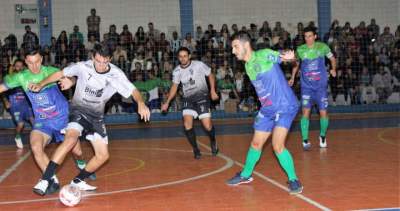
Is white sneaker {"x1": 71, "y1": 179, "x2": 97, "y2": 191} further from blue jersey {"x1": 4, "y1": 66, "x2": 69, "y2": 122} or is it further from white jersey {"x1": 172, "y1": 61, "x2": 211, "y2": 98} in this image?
white jersey {"x1": 172, "y1": 61, "x2": 211, "y2": 98}

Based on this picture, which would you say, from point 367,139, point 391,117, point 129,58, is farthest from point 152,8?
point 367,139

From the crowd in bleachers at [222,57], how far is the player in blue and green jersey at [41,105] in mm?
11620

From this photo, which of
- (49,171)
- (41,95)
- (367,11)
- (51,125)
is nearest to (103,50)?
(41,95)

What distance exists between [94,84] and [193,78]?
158 inches

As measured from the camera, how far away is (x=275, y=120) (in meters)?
8.29

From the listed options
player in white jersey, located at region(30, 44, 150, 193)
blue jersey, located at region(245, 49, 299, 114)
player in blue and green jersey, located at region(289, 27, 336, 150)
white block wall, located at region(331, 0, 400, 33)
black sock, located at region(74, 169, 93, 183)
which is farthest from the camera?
white block wall, located at region(331, 0, 400, 33)

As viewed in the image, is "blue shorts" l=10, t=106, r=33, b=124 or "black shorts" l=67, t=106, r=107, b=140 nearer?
"black shorts" l=67, t=106, r=107, b=140

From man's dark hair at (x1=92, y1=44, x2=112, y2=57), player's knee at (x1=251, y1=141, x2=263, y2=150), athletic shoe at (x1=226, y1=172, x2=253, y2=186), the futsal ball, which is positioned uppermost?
man's dark hair at (x1=92, y1=44, x2=112, y2=57)

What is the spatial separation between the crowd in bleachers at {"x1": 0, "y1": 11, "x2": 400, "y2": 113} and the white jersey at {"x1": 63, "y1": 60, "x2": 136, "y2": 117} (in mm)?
12208

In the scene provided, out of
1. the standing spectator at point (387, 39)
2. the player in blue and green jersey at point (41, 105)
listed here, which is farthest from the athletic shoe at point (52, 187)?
the standing spectator at point (387, 39)

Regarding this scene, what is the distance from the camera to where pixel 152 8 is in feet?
85.5

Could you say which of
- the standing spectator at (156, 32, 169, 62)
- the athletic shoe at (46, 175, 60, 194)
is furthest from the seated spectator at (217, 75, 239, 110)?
the athletic shoe at (46, 175, 60, 194)

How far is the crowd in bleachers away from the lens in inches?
847

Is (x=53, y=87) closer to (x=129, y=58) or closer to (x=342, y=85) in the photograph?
(x=129, y=58)
